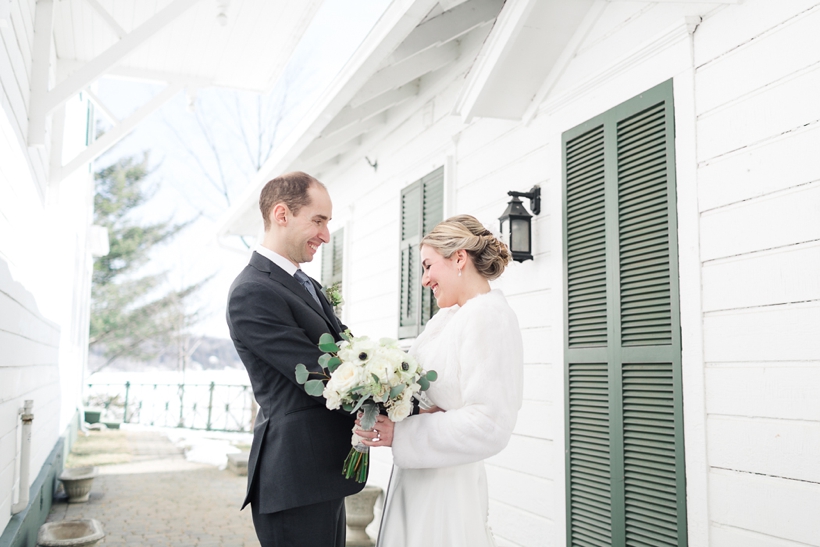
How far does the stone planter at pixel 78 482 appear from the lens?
271 inches

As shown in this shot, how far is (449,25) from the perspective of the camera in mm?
4605

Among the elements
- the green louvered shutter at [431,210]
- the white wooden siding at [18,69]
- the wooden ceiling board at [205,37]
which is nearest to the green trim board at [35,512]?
the white wooden siding at [18,69]

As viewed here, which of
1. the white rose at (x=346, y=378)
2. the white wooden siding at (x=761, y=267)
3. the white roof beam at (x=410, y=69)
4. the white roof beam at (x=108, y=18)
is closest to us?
the white rose at (x=346, y=378)

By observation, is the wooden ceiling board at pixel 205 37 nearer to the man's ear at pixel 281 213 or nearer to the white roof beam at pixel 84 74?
the white roof beam at pixel 84 74

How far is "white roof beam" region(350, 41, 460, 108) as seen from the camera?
5.06 meters

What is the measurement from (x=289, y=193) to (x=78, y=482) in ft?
18.8

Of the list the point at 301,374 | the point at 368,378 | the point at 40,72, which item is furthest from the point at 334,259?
the point at 368,378

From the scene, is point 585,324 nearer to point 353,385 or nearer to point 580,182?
point 580,182

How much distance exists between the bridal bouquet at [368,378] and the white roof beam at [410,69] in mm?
3395

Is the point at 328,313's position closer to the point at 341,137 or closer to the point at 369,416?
the point at 369,416

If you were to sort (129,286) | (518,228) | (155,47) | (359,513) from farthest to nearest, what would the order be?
(129,286) < (155,47) < (359,513) < (518,228)

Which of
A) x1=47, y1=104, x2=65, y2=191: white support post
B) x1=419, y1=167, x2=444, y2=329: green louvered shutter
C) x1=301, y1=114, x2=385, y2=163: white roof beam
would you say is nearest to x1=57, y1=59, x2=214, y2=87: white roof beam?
x1=47, y1=104, x2=65, y2=191: white support post

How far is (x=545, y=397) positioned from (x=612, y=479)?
0.66m

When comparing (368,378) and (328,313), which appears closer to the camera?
(368,378)
